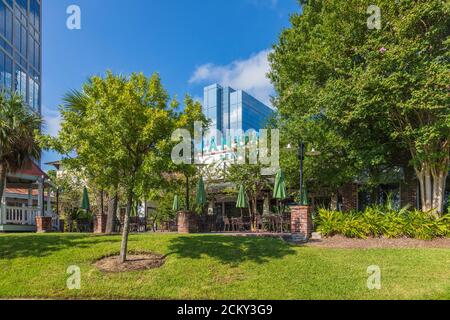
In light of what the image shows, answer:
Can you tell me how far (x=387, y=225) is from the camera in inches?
466

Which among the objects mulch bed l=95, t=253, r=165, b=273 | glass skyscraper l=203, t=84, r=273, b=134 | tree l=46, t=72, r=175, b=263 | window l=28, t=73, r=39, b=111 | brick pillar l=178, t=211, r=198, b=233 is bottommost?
mulch bed l=95, t=253, r=165, b=273

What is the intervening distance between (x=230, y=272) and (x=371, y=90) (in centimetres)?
840

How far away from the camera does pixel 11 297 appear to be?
24.5ft

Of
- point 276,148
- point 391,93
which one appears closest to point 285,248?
point 391,93

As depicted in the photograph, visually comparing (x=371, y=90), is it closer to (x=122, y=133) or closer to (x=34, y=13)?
(x=122, y=133)

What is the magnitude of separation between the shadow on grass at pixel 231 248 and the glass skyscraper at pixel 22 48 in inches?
794

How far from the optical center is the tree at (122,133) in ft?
28.0

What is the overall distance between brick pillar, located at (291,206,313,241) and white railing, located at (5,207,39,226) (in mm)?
17110

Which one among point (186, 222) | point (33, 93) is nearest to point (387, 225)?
point (186, 222)

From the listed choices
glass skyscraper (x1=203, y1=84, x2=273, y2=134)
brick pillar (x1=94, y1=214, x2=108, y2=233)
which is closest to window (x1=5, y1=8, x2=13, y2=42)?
brick pillar (x1=94, y1=214, x2=108, y2=233)

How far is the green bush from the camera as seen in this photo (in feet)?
38.0

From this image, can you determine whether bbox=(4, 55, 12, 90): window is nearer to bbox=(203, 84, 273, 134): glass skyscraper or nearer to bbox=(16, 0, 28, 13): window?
bbox=(16, 0, 28, 13): window

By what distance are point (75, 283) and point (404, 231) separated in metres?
10.1
